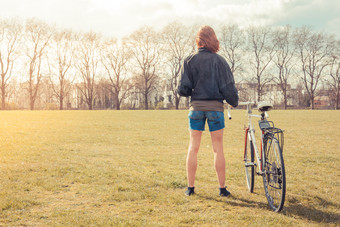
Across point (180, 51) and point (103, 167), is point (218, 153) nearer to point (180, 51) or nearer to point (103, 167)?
point (103, 167)

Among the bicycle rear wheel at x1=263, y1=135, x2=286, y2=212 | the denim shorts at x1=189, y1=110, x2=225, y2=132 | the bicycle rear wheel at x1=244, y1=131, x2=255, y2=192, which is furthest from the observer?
the bicycle rear wheel at x1=244, y1=131, x2=255, y2=192

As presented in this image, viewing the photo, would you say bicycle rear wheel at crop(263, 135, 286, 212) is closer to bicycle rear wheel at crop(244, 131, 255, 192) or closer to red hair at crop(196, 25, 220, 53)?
bicycle rear wheel at crop(244, 131, 255, 192)

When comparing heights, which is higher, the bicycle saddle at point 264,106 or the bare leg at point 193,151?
the bicycle saddle at point 264,106

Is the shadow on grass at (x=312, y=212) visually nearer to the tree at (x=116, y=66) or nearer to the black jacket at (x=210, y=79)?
the black jacket at (x=210, y=79)

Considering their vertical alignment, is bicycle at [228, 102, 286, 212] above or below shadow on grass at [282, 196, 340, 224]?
above

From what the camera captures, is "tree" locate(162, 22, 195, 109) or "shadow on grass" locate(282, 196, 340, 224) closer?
"shadow on grass" locate(282, 196, 340, 224)

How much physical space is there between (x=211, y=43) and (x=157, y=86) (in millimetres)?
58822

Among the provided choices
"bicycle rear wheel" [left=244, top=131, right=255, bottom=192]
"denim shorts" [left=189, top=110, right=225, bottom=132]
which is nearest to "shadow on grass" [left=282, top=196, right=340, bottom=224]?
"bicycle rear wheel" [left=244, top=131, right=255, bottom=192]

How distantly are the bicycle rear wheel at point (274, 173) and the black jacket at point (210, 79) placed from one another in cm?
73

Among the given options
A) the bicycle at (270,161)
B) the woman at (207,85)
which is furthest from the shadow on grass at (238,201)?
the woman at (207,85)

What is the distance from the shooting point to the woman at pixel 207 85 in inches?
165

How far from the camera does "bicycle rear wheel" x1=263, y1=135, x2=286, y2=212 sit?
3.63 meters

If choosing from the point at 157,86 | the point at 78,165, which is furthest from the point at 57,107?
the point at 78,165

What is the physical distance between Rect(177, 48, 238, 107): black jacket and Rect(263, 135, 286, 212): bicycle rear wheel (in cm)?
73
